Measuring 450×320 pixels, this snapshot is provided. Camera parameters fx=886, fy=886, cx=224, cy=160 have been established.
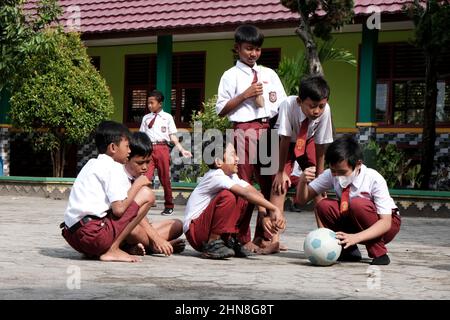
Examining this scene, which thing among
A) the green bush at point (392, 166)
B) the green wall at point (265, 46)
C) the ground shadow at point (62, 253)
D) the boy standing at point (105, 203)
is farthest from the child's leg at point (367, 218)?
the green wall at point (265, 46)

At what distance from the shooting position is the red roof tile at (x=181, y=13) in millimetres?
15898

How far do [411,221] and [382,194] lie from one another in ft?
19.5

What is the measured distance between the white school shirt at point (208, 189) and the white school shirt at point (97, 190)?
26.4 inches

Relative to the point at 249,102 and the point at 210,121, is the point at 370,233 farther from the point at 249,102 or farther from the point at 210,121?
the point at 210,121

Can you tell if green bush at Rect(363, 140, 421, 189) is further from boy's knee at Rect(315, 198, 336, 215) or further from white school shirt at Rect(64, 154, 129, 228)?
white school shirt at Rect(64, 154, 129, 228)

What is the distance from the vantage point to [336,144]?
643cm

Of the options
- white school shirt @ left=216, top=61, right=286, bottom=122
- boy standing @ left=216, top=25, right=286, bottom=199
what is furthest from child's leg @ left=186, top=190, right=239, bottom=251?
white school shirt @ left=216, top=61, right=286, bottom=122

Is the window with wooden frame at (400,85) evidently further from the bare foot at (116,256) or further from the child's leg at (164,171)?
the bare foot at (116,256)

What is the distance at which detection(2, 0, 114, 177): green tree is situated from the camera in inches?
640

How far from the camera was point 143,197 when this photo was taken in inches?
257

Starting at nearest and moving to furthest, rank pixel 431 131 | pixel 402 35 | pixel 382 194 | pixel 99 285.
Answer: pixel 99 285, pixel 382 194, pixel 431 131, pixel 402 35

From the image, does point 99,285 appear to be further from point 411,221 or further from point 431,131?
point 431,131

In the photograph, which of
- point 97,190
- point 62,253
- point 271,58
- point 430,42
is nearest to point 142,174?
point 97,190

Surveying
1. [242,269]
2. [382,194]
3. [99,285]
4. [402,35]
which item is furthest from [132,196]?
[402,35]
